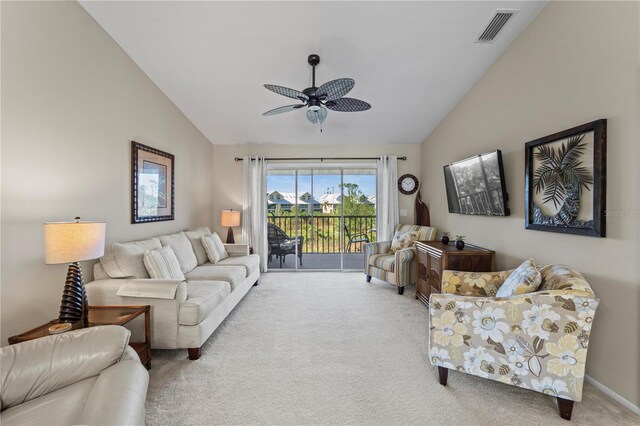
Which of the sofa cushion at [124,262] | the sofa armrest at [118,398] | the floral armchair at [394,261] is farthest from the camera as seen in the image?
the floral armchair at [394,261]

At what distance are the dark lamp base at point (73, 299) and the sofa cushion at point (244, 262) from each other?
1969mm

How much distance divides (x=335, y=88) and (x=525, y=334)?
2354 mm

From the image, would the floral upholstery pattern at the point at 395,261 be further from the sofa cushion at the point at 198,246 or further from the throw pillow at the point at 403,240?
the sofa cushion at the point at 198,246

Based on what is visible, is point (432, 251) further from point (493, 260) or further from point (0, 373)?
point (0, 373)

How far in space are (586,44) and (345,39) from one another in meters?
1.95

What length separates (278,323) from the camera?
Answer: 121 inches

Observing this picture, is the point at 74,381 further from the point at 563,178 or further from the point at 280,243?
the point at 280,243

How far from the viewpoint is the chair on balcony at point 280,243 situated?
216 inches

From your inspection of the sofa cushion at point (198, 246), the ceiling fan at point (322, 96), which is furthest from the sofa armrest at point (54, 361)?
the sofa cushion at point (198, 246)

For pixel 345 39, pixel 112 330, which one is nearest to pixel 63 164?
pixel 112 330

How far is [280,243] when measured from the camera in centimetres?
553

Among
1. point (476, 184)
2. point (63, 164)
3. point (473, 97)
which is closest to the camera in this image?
point (63, 164)

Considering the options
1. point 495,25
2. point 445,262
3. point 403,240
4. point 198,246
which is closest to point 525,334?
point 445,262

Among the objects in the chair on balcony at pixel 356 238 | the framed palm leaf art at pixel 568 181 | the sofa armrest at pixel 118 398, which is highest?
the framed palm leaf art at pixel 568 181
